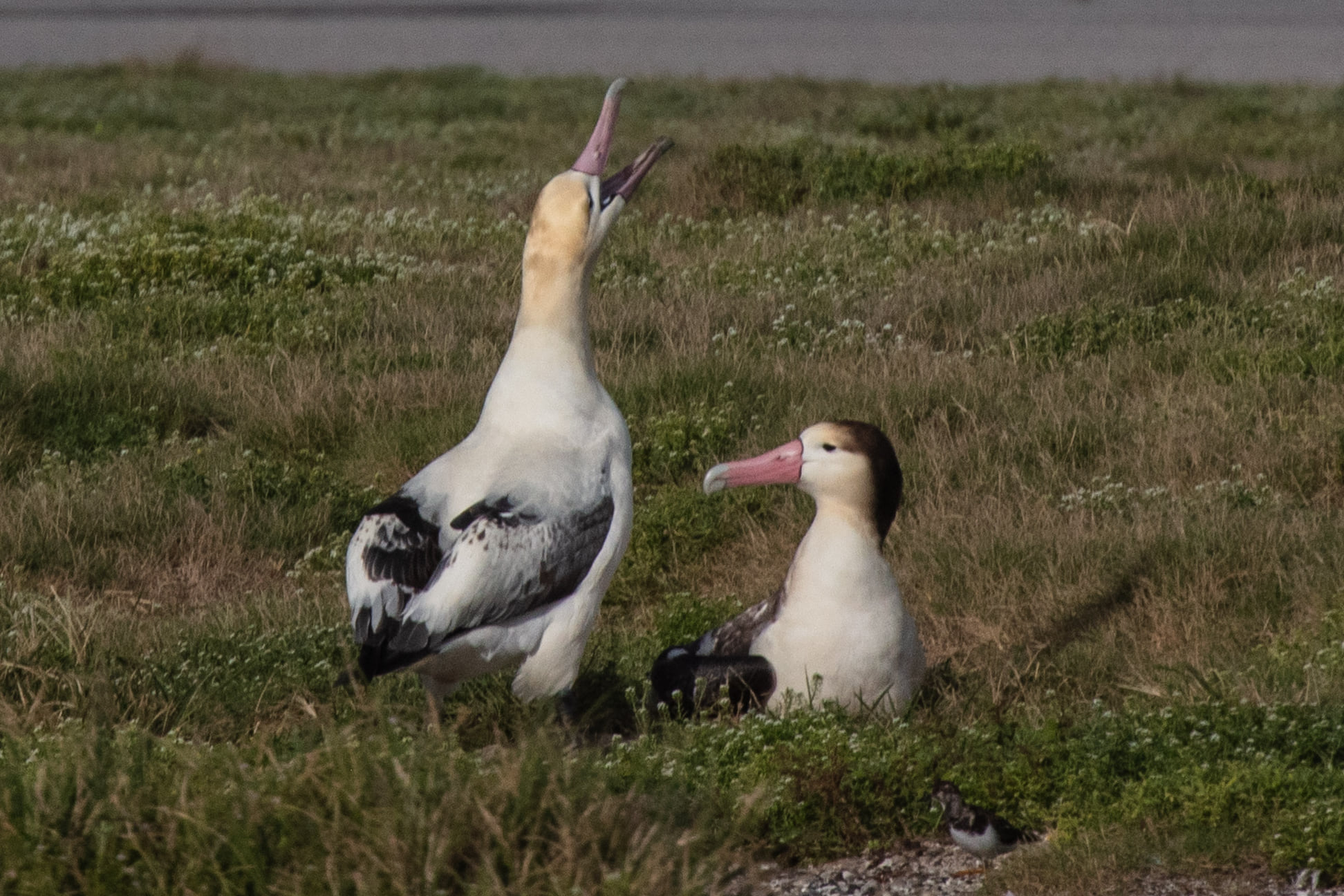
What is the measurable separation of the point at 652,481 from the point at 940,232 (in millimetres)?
5194

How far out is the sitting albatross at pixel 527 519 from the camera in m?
4.79

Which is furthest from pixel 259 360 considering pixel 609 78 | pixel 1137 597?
pixel 609 78

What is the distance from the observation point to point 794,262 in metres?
11.5

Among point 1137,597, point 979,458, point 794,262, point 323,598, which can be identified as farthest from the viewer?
point 794,262

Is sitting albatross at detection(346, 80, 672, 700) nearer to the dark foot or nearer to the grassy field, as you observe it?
the dark foot

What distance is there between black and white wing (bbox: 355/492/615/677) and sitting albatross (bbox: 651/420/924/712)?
61 cm

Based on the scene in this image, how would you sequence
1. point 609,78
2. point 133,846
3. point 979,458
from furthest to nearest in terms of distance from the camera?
point 609,78 → point 979,458 → point 133,846

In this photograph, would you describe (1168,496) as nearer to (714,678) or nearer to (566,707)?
(714,678)

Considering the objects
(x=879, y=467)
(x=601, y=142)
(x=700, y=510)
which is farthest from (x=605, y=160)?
(x=700, y=510)

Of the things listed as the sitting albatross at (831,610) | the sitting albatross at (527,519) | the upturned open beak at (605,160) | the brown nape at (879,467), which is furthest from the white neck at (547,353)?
the brown nape at (879,467)

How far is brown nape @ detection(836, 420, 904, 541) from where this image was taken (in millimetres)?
5270

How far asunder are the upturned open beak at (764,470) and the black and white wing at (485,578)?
0.61 m

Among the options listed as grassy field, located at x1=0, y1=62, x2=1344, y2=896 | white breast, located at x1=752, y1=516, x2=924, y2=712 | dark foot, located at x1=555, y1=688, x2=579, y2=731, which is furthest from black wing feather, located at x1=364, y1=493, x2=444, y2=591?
white breast, located at x1=752, y1=516, x2=924, y2=712

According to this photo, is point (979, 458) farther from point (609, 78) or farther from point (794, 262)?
point (609, 78)
